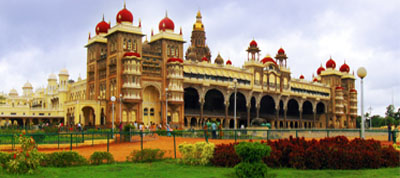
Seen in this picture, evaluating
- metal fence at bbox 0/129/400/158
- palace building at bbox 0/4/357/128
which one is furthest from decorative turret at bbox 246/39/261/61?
metal fence at bbox 0/129/400/158

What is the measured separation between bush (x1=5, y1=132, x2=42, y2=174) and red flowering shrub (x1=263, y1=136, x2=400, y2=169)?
8477 millimetres

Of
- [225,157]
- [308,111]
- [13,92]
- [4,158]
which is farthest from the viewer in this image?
[13,92]

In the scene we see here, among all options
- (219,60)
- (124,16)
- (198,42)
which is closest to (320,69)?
(219,60)

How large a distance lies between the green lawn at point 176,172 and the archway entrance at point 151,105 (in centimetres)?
4100

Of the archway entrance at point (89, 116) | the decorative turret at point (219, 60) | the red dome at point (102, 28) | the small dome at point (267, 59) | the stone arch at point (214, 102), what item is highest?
the red dome at point (102, 28)

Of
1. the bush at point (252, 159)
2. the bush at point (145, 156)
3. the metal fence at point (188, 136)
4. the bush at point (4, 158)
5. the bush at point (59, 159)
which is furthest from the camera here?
the metal fence at point (188, 136)

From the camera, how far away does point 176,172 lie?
15.5 m

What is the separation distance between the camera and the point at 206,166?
17.1m

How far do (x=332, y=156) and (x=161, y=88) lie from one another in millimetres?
43488

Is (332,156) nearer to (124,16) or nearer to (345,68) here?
(124,16)

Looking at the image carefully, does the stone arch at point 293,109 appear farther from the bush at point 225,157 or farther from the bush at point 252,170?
the bush at point 252,170

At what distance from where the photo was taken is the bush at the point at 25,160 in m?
14.5

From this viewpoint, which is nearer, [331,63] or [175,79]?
[175,79]

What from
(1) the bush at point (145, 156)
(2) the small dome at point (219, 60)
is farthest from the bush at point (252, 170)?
(2) the small dome at point (219, 60)
